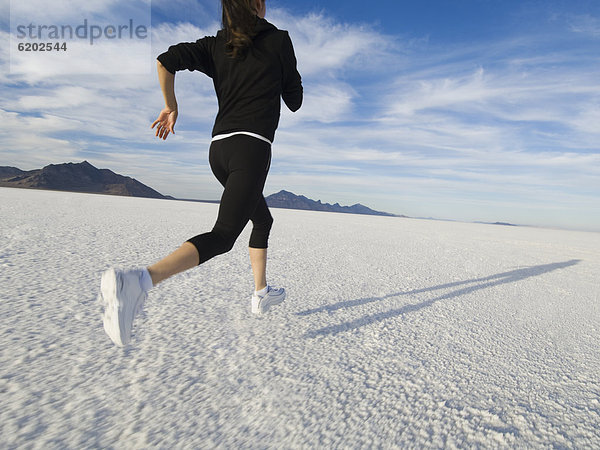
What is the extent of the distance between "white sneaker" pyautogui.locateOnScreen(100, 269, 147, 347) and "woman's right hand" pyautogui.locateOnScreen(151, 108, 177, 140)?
0.75 meters

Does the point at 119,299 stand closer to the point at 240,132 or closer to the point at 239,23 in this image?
the point at 240,132

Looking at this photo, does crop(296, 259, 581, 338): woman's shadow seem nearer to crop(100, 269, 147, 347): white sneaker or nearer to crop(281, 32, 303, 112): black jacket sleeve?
crop(100, 269, 147, 347): white sneaker

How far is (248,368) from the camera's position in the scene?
1158mm

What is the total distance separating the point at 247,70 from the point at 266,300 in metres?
1.08

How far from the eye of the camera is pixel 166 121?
156cm

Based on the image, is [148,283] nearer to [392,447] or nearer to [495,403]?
[392,447]

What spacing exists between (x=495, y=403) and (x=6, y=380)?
1.48 m

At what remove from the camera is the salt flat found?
0.86 meters

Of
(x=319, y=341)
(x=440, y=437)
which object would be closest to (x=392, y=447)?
(x=440, y=437)

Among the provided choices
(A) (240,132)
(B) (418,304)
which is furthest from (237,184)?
(B) (418,304)

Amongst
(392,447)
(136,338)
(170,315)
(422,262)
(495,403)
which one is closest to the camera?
(392,447)

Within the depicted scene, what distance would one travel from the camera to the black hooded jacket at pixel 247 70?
1423 millimetres

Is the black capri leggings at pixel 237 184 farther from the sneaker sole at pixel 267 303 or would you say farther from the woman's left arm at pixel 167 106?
the sneaker sole at pixel 267 303

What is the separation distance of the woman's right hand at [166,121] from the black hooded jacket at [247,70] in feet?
0.63
